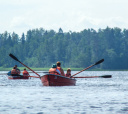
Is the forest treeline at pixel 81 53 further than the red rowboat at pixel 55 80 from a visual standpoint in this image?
Yes

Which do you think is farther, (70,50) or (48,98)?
(70,50)

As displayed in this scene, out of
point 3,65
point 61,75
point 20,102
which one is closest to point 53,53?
point 3,65

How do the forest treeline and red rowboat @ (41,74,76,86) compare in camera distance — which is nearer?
red rowboat @ (41,74,76,86)

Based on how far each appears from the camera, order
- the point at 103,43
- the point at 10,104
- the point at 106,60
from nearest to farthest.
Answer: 1. the point at 10,104
2. the point at 106,60
3. the point at 103,43

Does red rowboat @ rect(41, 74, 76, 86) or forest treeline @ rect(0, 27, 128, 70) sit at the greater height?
forest treeline @ rect(0, 27, 128, 70)

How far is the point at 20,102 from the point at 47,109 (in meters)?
3.16

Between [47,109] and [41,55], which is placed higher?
[41,55]

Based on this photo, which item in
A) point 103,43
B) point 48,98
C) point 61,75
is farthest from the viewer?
point 103,43

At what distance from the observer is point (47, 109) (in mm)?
19797

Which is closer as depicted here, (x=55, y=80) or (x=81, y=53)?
(x=55, y=80)

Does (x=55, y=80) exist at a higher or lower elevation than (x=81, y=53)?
lower

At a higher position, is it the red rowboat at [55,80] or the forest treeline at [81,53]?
the forest treeline at [81,53]

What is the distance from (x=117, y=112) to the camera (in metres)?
18.8

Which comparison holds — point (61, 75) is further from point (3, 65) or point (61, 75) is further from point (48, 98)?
point (3, 65)
